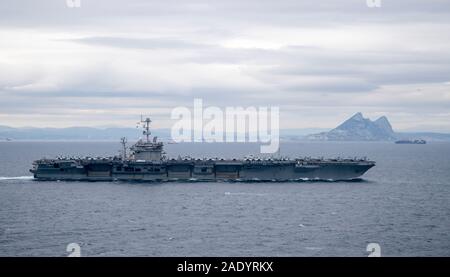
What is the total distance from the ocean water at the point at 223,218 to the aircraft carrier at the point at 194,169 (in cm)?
265

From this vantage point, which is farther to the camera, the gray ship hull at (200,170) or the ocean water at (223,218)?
the gray ship hull at (200,170)

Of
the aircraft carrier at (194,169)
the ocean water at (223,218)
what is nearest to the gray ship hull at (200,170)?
the aircraft carrier at (194,169)

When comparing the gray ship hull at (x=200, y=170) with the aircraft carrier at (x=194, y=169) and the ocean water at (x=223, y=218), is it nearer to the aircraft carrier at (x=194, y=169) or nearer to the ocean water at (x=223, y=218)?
the aircraft carrier at (x=194, y=169)

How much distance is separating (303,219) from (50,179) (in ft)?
140

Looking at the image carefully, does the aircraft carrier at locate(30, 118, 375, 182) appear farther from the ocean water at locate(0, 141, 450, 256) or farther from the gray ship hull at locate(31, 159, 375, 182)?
the ocean water at locate(0, 141, 450, 256)

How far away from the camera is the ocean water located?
4616cm

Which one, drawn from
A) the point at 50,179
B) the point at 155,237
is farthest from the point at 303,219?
the point at 50,179

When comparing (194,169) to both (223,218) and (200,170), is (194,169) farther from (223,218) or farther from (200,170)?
(223,218)

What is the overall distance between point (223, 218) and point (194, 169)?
3134cm

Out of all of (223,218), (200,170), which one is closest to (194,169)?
(200,170)

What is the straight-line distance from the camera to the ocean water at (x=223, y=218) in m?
46.2
